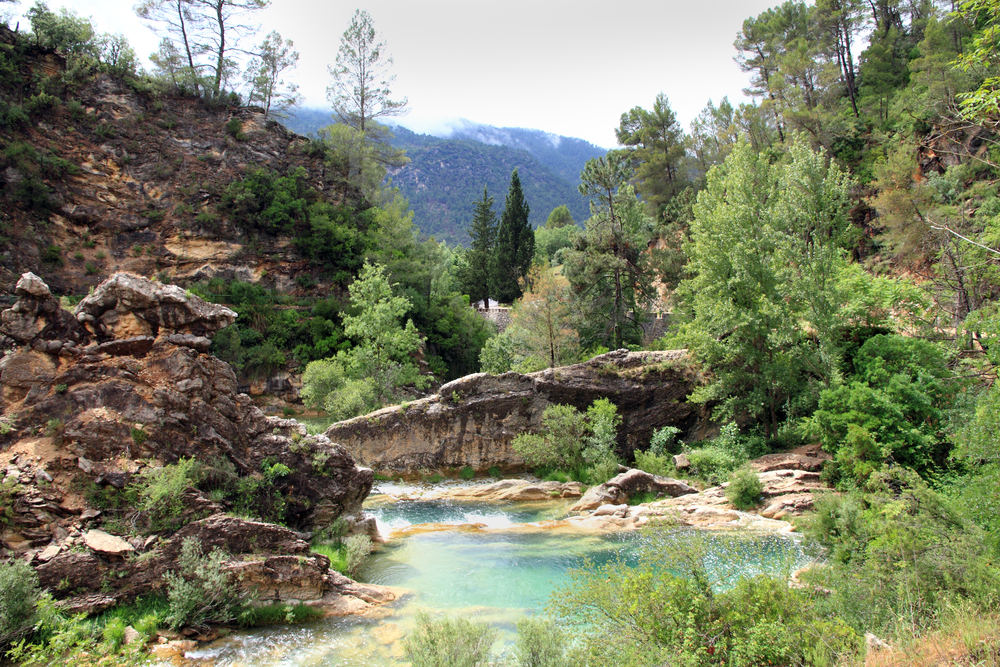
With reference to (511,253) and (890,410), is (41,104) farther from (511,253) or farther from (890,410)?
(890,410)

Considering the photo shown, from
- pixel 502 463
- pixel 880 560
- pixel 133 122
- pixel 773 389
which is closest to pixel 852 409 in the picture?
pixel 773 389

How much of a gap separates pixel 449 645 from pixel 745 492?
12.5 metres

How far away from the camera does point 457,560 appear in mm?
13711

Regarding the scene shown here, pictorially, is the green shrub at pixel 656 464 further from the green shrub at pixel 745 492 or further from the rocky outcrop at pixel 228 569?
the rocky outcrop at pixel 228 569

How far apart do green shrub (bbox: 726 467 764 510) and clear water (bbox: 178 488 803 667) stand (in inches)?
116

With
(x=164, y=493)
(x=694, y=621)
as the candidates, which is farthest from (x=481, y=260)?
(x=694, y=621)

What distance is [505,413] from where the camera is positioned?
2441 cm

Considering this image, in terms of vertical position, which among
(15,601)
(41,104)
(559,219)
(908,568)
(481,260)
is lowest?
(908,568)

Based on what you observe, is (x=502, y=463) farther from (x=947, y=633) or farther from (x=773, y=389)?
(x=947, y=633)

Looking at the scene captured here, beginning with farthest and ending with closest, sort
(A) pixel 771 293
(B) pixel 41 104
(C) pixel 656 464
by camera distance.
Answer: (B) pixel 41 104
(A) pixel 771 293
(C) pixel 656 464

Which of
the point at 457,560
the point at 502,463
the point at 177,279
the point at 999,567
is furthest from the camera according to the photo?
the point at 177,279

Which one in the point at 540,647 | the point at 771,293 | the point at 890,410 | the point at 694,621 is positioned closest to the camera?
the point at 694,621

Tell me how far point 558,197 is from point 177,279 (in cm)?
14645

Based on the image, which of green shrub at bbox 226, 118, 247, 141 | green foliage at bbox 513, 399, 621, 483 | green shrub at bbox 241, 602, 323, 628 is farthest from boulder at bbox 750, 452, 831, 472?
green shrub at bbox 226, 118, 247, 141
